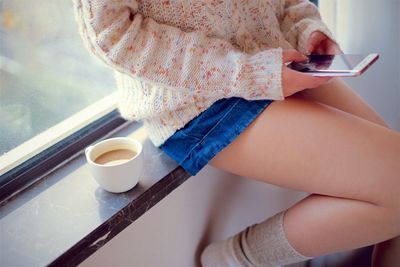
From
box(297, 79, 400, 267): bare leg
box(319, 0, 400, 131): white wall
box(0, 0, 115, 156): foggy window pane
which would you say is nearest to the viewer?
box(0, 0, 115, 156): foggy window pane

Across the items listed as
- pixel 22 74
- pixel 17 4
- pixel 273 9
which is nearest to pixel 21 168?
pixel 22 74

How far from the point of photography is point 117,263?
765 mm

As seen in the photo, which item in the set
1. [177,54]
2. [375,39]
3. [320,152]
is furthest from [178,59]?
[375,39]

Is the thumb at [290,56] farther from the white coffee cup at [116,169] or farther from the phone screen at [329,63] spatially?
the white coffee cup at [116,169]

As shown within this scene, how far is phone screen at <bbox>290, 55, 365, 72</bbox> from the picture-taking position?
2.41 feet

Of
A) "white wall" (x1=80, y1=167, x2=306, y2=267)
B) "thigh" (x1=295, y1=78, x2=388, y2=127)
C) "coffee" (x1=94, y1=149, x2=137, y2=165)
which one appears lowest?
"white wall" (x1=80, y1=167, x2=306, y2=267)

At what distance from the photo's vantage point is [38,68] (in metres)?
0.83

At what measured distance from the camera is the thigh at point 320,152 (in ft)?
2.30

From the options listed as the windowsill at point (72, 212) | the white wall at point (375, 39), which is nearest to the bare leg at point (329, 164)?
the windowsill at point (72, 212)

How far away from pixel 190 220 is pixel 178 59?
0.36 metres

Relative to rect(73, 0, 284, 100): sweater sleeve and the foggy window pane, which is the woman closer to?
rect(73, 0, 284, 100): sweater sleeve

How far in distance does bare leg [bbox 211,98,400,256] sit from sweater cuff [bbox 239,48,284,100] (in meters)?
0.05

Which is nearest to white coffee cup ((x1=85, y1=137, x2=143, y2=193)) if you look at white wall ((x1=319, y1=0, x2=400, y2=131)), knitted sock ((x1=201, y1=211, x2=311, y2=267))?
knitted sock ((x1=201, y1=211, x2=311, y2=267))

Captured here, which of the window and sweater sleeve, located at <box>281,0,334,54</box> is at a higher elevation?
sweater sleeve, located at <box>281,0,334,54</box>
